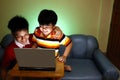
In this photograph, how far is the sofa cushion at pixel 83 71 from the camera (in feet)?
6.13

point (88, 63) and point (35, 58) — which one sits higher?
point (35, 58)

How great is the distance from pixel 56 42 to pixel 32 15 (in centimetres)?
129

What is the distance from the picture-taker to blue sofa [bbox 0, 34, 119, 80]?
186 centimetres

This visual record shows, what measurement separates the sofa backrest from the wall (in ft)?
1.71

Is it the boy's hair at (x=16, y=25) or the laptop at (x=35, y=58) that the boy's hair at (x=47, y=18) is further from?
the laptop at (x=35, y=58)

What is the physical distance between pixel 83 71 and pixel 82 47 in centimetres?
46

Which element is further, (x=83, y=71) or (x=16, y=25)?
(x=83, y=71)

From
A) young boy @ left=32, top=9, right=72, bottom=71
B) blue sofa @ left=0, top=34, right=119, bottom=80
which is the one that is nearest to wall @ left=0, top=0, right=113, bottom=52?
blue sofa @ left=0, top=34, right=119, bottom=80

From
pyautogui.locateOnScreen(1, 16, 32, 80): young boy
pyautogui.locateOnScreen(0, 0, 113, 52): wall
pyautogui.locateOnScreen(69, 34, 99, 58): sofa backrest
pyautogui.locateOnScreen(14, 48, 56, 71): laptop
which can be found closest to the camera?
pyautogui.locateOnScreen(14, 48, 56, 71): laptop

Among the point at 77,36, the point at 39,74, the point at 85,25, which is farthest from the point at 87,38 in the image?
the point at 39,74

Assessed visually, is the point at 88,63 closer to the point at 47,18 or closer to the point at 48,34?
the point at 48,34

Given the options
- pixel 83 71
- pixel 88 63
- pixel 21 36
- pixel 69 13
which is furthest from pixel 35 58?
pixel 69 13

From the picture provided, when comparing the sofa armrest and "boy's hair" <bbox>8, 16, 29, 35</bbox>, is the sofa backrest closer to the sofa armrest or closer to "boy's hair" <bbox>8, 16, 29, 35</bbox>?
the sofa armrest

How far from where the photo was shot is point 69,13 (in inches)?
109
